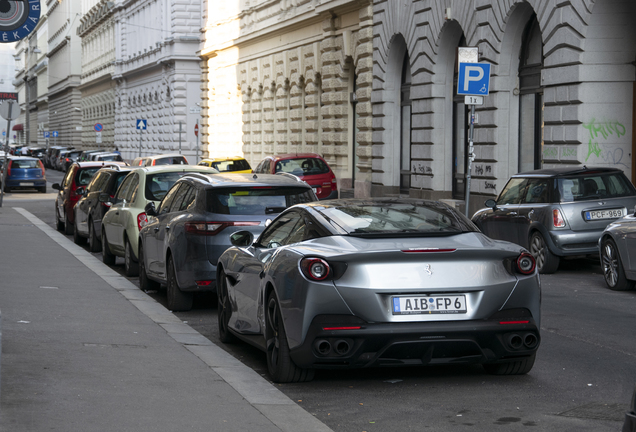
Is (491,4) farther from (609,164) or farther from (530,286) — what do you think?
(530,286)

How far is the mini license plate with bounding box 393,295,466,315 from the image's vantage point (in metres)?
6.68

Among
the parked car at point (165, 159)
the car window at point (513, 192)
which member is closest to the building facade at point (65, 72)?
the parked car at point (165, 159)

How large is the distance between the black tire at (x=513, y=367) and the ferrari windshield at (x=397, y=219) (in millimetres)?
967

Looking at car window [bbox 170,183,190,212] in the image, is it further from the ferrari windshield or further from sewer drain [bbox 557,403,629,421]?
sewer drain [bbox 557,403,629,421]

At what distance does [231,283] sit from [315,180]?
1926 cm

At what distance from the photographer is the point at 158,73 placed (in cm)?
6550

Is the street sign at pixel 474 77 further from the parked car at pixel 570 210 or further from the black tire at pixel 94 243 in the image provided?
the black tire at pixel 94 243

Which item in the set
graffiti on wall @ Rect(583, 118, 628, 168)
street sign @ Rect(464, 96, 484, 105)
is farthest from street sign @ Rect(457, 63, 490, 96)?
graffiti on wall @ Rect(583, 118, 628, 168)

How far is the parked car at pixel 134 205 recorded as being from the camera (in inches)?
554

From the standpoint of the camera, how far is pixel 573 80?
2089cm

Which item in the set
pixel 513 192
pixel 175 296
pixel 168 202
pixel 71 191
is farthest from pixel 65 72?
pixel 175 296

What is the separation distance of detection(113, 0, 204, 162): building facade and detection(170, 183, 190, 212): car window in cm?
3938

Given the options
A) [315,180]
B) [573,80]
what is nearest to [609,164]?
[573,80]

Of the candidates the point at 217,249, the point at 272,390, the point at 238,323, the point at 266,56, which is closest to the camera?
the point at 272,390
